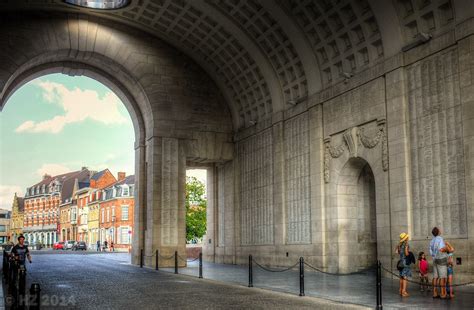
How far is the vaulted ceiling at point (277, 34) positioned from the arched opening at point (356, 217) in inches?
166

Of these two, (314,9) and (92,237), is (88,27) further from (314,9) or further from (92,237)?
(92,237)

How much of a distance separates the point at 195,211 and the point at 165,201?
139 ft

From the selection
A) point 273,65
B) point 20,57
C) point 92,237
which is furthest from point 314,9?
point 92,237

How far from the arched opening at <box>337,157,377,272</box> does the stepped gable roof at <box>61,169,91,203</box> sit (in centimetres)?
10148

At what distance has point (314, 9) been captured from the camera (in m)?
25.5

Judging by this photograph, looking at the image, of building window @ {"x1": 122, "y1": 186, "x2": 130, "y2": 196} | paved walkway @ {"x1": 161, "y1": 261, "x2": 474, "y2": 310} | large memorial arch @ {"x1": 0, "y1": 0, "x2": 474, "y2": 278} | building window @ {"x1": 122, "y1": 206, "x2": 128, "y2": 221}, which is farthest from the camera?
building window @ {"x1": 122, "y1": 186, "x2": 130, "y2": 196}

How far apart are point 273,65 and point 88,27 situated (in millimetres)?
10561

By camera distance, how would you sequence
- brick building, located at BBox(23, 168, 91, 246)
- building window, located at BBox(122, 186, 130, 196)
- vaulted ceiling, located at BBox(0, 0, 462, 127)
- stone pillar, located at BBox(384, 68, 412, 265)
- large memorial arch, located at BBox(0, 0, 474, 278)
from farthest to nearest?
brick building, located at BBox(23, 168, 91, 246) → building window, located at BBox(122, 186, 130, 196) → vaulted ceiling, located at BBox(0, 0, 462, 127) → stone pillar, located at BBox(384, 68, 412, 265) → large memorial arch, located at BBox(0, 0, 474, 278)

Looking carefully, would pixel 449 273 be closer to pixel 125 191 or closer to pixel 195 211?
pixel 195 211

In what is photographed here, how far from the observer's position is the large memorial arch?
66.5ft

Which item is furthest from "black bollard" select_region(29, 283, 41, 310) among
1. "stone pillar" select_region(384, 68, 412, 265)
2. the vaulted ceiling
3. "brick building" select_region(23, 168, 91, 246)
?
"brick building" select_region(23, 168, 91, 246)

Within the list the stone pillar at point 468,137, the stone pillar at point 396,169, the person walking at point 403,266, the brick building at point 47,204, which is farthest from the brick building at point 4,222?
the person walking at point 403,266

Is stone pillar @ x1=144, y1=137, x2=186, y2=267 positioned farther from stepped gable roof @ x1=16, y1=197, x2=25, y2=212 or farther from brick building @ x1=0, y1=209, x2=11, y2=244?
brick building @ x1=0, y1=209, x2=11, y2=244

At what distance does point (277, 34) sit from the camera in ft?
93.1
